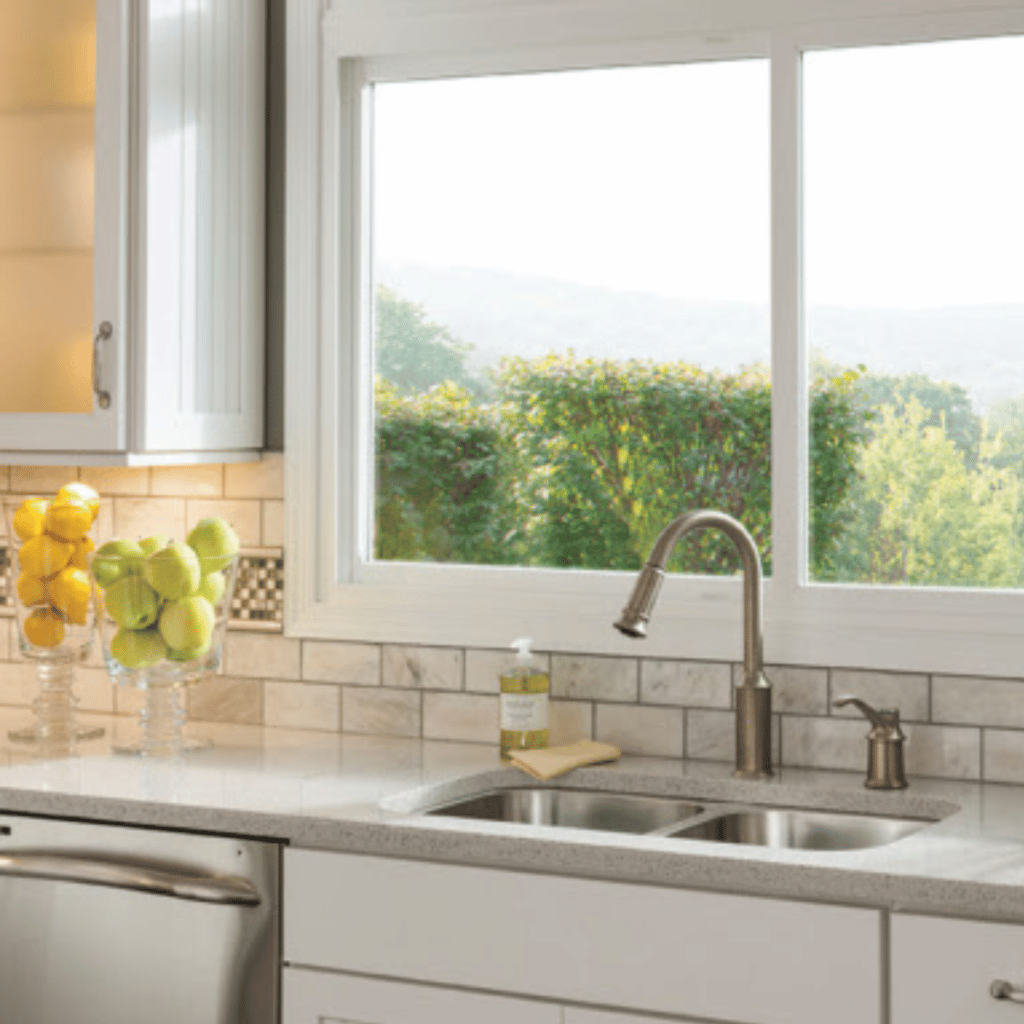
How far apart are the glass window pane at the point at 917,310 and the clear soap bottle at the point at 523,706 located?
0.48 metres

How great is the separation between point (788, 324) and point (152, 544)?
1.09 metres

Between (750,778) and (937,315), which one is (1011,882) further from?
(937,315)

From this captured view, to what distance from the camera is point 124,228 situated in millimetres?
3166

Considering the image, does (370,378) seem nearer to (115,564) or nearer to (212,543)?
(212,543)

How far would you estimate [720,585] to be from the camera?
3.17m

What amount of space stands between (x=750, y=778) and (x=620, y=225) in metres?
0.95

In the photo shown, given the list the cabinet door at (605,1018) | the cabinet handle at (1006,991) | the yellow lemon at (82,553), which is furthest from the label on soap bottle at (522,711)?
the cabinet handle at (1006,991)

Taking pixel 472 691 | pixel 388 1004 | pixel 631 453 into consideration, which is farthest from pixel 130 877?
pixel 631 453

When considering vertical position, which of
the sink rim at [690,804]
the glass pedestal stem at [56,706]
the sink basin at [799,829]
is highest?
the glass pedestal stem at [56,706]

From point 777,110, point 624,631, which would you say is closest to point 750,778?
point 624,631

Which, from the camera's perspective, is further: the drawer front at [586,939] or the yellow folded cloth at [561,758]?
the yellow folded cloth at [561,758]

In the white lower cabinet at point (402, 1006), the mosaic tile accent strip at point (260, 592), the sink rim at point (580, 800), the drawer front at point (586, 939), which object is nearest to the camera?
the drawer front at point (586, 939)

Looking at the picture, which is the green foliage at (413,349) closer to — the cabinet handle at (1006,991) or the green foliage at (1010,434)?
the green foliage at (1010,434)

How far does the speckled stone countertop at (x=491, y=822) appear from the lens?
7.69ft
